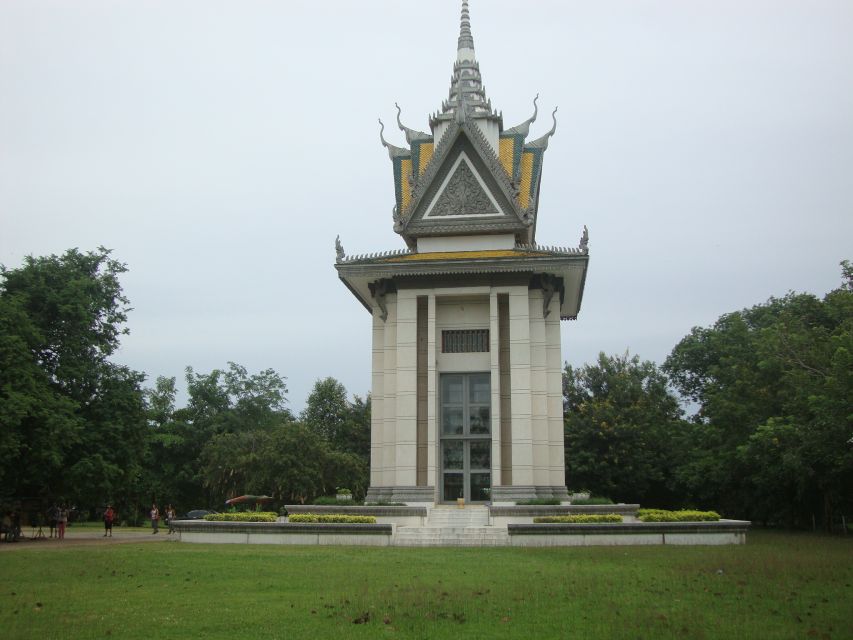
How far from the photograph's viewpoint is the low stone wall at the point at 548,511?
25.1 meters

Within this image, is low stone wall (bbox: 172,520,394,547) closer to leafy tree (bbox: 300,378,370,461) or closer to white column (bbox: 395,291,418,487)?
white column (bbox: 395,291,418,487)

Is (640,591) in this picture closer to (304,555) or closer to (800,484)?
(304,555)

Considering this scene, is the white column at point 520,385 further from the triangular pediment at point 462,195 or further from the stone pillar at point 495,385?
the triangular pediment at point 462,195

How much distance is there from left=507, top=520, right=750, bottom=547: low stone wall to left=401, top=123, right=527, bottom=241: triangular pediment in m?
13.2

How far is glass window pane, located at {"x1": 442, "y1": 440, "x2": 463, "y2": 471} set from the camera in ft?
100

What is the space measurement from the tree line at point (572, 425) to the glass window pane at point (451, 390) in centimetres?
1110

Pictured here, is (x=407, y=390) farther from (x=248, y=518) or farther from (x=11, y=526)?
(x=11, y=526)

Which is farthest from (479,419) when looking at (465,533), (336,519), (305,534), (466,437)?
(305,534)

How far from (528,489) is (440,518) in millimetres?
3448

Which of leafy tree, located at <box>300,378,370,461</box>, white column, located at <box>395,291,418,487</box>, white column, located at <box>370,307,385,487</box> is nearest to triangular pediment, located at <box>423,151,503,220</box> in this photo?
white column, located at <box>395,291,418,487</box>

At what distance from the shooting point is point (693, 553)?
754 inches

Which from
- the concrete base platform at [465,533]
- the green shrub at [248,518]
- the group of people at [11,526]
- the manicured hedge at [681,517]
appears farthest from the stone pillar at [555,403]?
the group of people at [11,526]

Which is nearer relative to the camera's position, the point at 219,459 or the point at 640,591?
the point at 640,591

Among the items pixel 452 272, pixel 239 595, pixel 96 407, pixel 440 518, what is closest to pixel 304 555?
pixel 239 595
